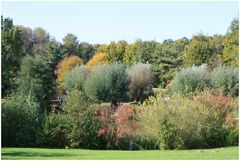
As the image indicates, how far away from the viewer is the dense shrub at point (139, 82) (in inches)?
1887

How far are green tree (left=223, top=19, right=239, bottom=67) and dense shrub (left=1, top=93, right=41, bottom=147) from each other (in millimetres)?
28943

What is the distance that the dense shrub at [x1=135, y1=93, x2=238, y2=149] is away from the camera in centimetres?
2225

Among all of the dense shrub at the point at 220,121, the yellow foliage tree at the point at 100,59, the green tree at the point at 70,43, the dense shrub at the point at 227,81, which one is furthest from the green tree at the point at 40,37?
the dense shrub at the point at 220,121

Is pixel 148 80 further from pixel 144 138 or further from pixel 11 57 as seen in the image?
pixel 144 138

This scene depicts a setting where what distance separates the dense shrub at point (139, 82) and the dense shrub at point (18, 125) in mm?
24701

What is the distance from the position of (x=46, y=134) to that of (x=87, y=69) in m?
24.9

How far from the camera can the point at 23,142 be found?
902 inches

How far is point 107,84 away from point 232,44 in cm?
1636

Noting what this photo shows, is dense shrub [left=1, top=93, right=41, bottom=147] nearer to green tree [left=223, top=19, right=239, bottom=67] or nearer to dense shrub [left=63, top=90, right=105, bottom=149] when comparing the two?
dense shrub [left=63, top=90, right=105, bottom=149]

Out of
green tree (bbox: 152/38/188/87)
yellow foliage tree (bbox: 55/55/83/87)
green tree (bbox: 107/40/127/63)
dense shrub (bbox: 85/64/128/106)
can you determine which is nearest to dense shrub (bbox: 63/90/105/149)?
dense shrub (bbox: 85/64/128/106)

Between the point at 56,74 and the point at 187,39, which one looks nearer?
the point at 56,74

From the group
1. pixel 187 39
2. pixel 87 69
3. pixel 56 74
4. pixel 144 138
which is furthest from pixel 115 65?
pixel 187 39

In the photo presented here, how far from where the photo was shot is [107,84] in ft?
140

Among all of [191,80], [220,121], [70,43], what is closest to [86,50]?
[70,43]
